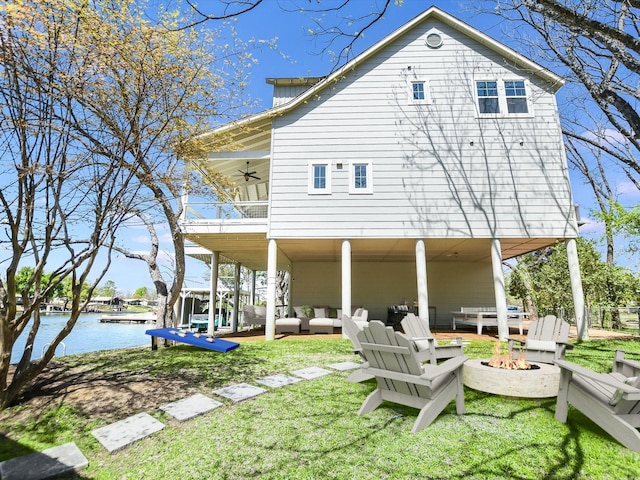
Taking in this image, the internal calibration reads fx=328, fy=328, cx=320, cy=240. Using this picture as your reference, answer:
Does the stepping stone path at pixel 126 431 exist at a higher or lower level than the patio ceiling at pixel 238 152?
lower

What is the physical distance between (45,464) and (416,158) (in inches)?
399

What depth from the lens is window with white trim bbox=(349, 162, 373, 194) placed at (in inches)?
393

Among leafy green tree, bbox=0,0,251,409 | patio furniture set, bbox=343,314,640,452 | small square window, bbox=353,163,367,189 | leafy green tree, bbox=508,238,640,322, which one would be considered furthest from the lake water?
leafy green tree, bbox=508,238,640,322

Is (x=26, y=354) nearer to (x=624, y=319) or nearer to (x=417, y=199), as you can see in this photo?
(x=417, y=199)

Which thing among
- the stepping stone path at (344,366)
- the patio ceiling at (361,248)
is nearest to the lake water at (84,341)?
the patio ceiling at (361,248)

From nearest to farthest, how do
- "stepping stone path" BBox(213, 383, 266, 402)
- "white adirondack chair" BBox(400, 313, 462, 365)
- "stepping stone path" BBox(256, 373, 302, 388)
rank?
"stepping stone path" BBox(213, 383, 266, 402) → "stepping stone path" BBox(256, 373, 302, 388) → "white adirondack chair" BBox(400, 313, 462, 365)

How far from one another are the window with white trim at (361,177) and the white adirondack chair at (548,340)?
5614 mm

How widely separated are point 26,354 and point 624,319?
2403cm

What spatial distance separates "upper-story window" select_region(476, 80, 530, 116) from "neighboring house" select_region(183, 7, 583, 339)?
3 cm

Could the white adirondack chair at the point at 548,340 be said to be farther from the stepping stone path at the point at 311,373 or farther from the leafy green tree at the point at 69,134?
the leafy green tree at the point at 69,134

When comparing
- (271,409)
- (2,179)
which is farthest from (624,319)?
(2,179)

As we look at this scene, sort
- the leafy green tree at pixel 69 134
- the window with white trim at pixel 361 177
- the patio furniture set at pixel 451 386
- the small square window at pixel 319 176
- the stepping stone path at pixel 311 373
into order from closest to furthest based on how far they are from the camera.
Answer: the patio furniture set at pixel 451 386, the leafy green tree at pixel 69 134, the stepping stone path at pixel 311 373, the window with white trim at pixel 361 177, the small square window at pixel 319 176

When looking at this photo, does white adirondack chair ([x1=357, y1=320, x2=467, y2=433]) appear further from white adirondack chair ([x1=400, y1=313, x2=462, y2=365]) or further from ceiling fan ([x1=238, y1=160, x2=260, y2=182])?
ceiling fan ([x1=238, y1=160, x2=260, y2=182])

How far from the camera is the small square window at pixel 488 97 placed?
10.3 metres
